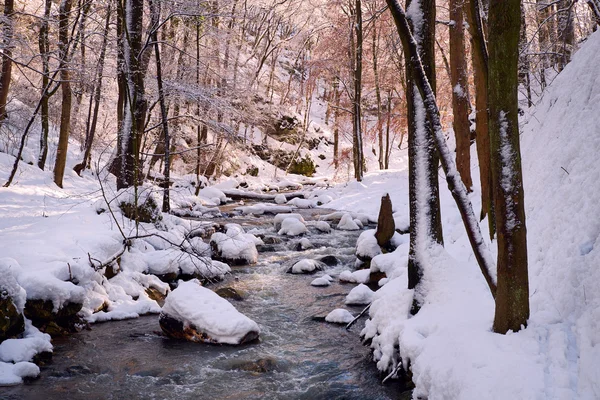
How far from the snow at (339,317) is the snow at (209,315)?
125 cm

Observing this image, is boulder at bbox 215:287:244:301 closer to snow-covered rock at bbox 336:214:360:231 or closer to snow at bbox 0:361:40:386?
snow at bbox 0:361:40:386

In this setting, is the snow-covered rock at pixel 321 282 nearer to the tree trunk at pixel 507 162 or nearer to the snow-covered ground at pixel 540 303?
the snow-covered ground at pixel 540 303

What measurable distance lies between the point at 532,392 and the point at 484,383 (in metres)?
0.34

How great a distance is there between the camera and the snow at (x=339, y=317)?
23.1 ft

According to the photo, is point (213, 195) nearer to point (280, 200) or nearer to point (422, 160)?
point (280, 200)

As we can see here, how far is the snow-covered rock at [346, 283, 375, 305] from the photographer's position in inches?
309

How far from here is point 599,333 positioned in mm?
3146

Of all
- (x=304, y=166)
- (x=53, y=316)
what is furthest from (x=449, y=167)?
(x=304, y=166)

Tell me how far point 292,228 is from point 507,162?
10.1 metres

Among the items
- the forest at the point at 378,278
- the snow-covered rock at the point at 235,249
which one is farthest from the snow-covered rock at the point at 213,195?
the snow-covered rock at the point at 235,249

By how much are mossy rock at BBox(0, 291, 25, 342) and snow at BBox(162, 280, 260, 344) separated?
71.1 inches

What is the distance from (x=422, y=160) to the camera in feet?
17.6

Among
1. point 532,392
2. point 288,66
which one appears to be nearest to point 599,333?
point 532,392

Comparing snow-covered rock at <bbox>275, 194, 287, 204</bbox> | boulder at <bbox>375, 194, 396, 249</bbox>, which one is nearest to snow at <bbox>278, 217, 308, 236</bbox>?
boulder at <bbox>375, 194, 396, 249</bbox>
